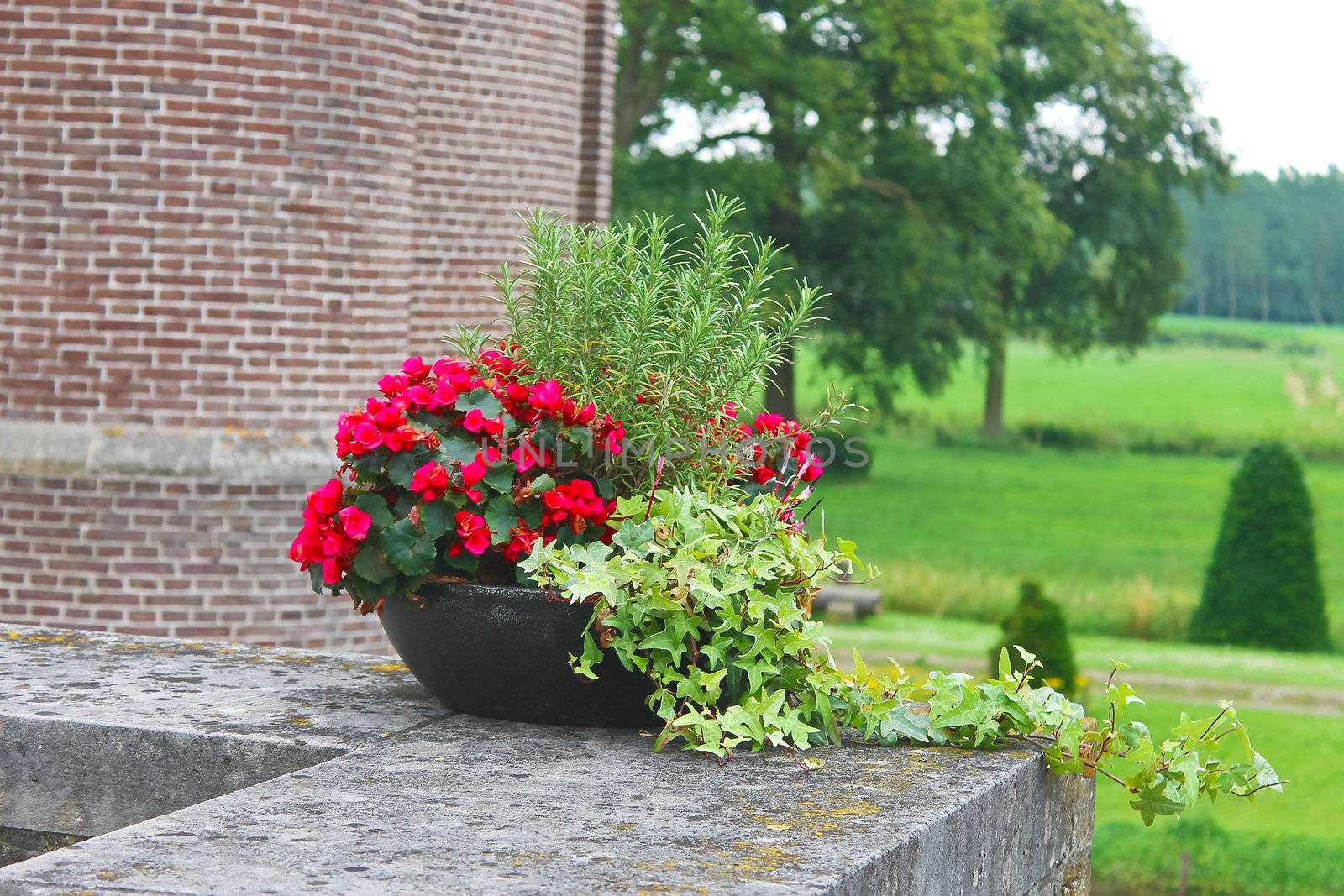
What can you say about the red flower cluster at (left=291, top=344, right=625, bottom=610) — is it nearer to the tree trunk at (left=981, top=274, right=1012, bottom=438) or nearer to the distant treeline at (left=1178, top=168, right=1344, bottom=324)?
the tree trunk at (left=981, top=274, right=1012, bottom=438)

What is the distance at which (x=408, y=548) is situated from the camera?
2791 mm

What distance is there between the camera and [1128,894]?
1027 cm

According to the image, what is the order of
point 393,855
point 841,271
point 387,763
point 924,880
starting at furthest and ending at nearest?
point 841,271, point 387,763, point 924,880, point 393,855

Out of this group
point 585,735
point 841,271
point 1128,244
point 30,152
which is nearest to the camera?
point 585,735

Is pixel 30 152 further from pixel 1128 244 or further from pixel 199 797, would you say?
pixel 1128 244

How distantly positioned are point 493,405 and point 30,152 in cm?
510

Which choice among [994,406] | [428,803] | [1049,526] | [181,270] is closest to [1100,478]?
[994,406]

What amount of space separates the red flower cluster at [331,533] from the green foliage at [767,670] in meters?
0.38

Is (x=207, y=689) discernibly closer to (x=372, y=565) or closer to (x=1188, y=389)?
(x=372, y=565)

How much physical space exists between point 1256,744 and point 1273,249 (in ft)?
65.3

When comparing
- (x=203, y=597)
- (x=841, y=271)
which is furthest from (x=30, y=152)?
(x=841, y=271)

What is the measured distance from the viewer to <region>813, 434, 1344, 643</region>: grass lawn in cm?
2294

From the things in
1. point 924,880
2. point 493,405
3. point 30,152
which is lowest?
point 924,880

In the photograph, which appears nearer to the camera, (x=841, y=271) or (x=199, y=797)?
(x=199, y=797)
